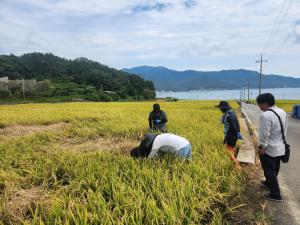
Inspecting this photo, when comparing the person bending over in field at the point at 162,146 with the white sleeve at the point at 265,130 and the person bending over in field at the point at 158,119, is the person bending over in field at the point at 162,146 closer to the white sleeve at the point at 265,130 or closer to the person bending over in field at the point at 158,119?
the white sleeve at the point at 265,130

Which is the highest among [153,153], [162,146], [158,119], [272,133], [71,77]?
[71,77]

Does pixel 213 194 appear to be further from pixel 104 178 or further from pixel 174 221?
pixel 104 178

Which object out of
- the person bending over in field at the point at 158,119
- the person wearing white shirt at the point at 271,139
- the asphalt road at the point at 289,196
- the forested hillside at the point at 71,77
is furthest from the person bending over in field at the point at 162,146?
the forested hillside at the point at 71,77

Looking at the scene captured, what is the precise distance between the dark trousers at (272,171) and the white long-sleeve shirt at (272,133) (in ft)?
0.34

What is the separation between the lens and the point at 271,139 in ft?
12.7

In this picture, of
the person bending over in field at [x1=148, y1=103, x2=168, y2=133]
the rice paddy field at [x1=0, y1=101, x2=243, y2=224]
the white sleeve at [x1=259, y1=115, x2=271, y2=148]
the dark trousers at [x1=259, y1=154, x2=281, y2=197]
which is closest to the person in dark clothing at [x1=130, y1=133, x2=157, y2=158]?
the rice paddy field at [x1=0, y1=101, x2=243, y2=224]

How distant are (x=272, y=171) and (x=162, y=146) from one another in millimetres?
1710

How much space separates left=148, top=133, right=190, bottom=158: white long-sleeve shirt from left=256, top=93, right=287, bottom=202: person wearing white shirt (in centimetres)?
128

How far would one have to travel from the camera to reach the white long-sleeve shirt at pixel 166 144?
4.37 m

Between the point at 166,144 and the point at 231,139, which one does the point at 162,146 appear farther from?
the point at 231,139

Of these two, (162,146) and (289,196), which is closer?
(289,196)

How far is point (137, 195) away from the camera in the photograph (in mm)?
3154

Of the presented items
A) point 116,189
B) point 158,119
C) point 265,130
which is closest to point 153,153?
point 116,189

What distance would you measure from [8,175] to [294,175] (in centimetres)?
496
